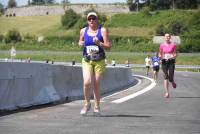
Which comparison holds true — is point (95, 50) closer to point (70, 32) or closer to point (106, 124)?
point (106, 124)

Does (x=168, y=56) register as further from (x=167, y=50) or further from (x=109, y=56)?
(x=109, y=56)

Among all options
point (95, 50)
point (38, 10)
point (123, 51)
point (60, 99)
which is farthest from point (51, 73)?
point (38, 10)

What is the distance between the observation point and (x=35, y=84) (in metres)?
14.9

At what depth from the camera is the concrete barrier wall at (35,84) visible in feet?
44.0

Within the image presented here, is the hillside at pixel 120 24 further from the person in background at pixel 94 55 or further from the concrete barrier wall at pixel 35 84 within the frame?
the person in background at pixel 94 55

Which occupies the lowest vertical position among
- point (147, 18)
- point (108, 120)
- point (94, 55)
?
point (147, 18)

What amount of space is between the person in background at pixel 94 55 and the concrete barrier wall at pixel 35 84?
1704 mm

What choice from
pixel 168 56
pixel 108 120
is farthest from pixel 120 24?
pixel 108 120

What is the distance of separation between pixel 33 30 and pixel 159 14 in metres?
25.9

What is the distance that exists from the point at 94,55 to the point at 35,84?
2.82 m

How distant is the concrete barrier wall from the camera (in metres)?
13.4

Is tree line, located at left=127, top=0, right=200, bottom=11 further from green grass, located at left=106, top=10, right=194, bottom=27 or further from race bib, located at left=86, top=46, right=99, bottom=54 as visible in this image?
race bib, located at left=86, top=46, right=99, bottom=54

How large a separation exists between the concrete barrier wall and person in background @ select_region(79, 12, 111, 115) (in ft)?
5.59

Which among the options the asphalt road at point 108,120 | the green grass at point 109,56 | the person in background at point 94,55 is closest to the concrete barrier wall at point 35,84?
the asphalt road at point 108,120
